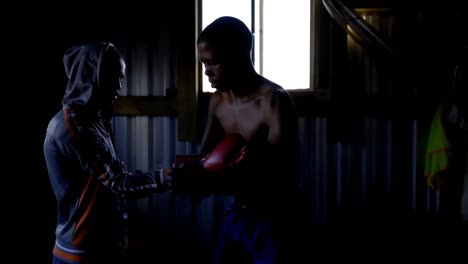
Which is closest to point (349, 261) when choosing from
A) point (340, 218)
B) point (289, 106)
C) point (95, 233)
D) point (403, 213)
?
point (340, 218)

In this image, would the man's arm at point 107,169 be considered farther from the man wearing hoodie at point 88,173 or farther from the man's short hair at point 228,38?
the man's short hair at point 228,38

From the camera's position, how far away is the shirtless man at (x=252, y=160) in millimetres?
2891

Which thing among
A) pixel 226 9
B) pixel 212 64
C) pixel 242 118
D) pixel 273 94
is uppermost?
pixel 226 9

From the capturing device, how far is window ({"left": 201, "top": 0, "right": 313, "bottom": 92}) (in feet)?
17.0

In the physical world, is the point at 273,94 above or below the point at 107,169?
above

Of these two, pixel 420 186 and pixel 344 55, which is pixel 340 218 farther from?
pixel 344 55

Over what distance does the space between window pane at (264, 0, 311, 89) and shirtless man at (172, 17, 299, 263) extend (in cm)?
213

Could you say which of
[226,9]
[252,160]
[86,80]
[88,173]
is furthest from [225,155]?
[226,9]

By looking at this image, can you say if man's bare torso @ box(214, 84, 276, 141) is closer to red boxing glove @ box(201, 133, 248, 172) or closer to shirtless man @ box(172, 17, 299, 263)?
shirtless man @ box(172, 17, 299, 263)

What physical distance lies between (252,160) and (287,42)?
9.29 feet

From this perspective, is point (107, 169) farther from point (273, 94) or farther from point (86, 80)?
point (273, 94)

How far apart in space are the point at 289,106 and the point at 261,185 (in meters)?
0.61

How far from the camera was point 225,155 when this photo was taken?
2736 millimetres

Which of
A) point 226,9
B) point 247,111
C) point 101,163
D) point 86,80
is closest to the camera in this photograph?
point 101,163
